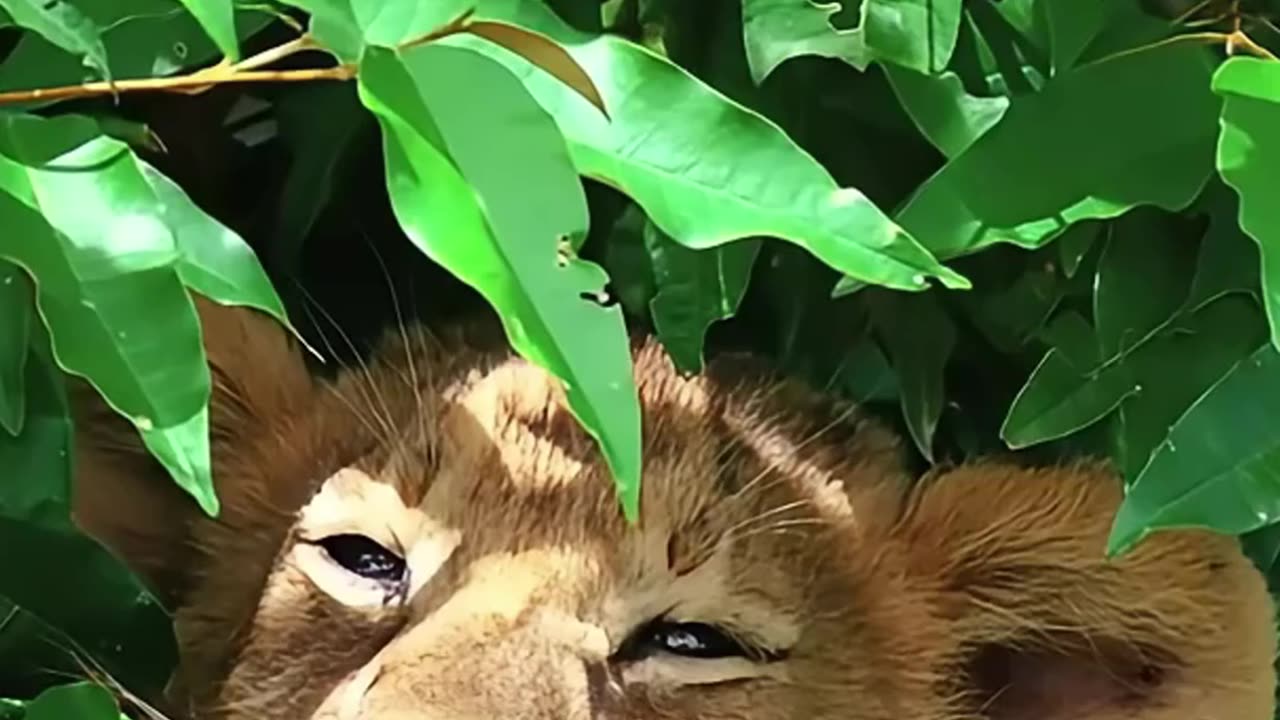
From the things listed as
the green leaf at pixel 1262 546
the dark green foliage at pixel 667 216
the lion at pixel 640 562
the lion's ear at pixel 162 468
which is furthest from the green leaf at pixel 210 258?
the green leaf at pixel 1262 546

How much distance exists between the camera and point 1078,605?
1.19m

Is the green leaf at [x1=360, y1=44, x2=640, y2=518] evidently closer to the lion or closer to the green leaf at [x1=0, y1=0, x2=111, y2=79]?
the green leaf at [x1=0, y1=0, x2=111, y2=79]

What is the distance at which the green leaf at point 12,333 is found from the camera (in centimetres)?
89

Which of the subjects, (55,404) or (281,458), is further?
(281,458)

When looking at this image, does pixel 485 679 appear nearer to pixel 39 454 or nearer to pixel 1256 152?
pixel 39 454

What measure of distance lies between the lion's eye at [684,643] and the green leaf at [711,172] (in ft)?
1.07

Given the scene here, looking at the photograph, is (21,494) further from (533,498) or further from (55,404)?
(533,498)

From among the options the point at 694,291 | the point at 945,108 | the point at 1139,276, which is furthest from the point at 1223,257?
the point at 694,291

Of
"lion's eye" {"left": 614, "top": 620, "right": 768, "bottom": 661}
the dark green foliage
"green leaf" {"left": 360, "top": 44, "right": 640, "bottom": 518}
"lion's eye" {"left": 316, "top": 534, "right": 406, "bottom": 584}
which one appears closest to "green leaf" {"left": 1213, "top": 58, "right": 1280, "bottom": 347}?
the dark green foliage

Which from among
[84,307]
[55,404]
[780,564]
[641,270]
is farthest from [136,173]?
[780,564]

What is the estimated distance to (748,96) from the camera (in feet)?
3.59

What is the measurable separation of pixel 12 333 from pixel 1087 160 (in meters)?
0.47

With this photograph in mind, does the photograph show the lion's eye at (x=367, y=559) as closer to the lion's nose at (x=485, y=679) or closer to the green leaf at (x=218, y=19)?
the lion's nose at (x=485, y=679)

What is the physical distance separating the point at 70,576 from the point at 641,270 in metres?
0.33
